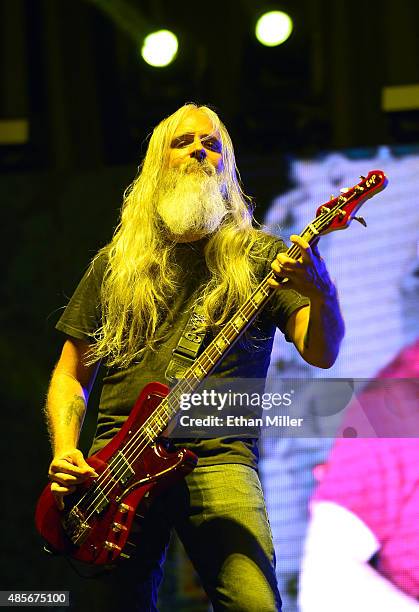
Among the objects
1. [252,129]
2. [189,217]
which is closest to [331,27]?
[252,129]

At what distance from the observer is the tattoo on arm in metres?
2.57

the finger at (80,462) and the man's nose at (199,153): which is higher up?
the man's nose at (199,153)

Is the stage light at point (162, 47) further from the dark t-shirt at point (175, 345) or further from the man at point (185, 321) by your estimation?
the dark t-shirt at point (175, 345)

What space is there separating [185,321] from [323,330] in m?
0.45

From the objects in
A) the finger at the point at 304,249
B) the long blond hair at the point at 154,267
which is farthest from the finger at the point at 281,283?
the long blond hair at the point at 154,267

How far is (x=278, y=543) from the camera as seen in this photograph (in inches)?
137

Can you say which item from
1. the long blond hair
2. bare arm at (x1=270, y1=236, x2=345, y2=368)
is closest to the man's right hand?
the long blond hair

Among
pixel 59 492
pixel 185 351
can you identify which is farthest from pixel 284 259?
pixel 59 492

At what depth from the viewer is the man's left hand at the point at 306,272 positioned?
7.07 ft

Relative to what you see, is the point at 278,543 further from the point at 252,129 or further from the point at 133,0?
the point at 133,0

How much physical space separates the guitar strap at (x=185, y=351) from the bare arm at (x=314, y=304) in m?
0.28

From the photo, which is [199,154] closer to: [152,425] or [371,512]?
[152,425]

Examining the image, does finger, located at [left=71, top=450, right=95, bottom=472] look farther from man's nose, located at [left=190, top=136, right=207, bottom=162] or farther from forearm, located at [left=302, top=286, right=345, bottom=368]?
man's nose, located at [left=190, top=136, right=207, bottom=162]

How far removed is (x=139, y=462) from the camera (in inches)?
91.9
